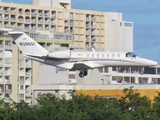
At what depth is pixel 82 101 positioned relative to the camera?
525 ft

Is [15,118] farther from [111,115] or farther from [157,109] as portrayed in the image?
[157,109]

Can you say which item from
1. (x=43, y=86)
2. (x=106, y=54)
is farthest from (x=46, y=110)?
(x=43, y=86)

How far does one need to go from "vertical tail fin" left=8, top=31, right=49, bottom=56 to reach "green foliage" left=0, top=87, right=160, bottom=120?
681 cm

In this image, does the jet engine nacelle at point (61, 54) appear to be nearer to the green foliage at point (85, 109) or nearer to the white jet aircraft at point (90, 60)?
the white jet aircraft at point (90, 60)

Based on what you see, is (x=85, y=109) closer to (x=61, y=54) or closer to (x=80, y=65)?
(x=61, y=54)

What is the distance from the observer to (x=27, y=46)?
158m

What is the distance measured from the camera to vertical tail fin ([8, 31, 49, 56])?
511ft

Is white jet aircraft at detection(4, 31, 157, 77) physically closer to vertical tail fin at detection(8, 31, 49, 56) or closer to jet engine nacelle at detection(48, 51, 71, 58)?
jet engine nacelle at detection(48, 51, 71, 58)

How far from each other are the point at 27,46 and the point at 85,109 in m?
12.3

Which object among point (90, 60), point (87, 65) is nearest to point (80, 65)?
point (87, 65)

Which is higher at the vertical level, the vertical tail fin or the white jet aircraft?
the vertical tail fin

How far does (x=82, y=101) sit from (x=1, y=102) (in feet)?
42.1

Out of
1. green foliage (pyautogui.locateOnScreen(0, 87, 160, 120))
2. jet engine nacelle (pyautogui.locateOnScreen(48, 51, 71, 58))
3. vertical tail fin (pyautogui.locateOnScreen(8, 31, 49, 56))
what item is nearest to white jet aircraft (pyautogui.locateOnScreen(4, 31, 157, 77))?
jet engine nacelle (pyautogui.locateOnScreen(48, 51, 71, 58))

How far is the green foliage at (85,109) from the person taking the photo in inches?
5709
